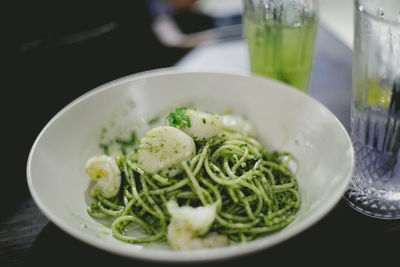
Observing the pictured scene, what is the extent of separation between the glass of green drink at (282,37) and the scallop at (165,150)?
960 millimetres

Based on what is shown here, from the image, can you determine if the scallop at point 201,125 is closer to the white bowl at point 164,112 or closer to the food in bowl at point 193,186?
the food in bowl at point 193,186

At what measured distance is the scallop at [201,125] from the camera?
1758 mm

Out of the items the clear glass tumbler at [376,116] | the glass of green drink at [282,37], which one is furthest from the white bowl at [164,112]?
the glass of green drink at [282,37]

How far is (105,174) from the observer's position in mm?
1745

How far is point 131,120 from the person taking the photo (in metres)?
2.21

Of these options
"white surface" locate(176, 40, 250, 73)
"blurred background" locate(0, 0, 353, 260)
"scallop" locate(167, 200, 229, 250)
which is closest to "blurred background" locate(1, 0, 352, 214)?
"blurred background" locate(0, 0, 353, 260)

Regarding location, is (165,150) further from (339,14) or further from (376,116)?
(339,14)

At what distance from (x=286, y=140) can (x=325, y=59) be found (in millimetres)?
1279

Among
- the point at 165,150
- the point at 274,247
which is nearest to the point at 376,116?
the point at 274,247

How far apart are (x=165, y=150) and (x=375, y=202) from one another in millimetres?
973

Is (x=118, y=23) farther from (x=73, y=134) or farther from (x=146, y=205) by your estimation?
(x=146, y=205)

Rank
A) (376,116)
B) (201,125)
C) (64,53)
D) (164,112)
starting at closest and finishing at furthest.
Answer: (376,116), (201,125), (164,112), (64,53)

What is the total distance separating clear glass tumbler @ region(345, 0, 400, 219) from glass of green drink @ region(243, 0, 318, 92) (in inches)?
20.6

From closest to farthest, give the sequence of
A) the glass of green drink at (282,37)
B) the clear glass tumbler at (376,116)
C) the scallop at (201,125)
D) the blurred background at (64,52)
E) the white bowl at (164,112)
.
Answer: the white bowl at (164,112) → the clear glass tumbler at (376,116) → the scallop at (201,125) → the glass of green drink at (282,37) → the blurred background at (64,52)
